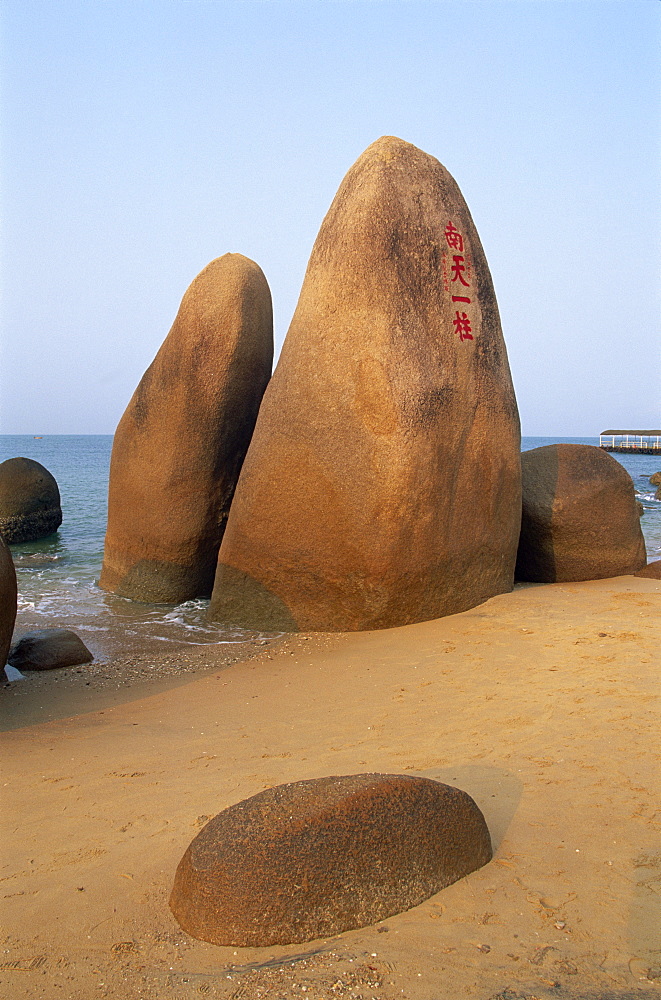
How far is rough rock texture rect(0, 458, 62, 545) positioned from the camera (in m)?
13.5

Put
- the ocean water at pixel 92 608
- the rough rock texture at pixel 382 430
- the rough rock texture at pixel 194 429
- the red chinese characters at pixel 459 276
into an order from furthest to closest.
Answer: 1. the rough rock texture at pixel 194 429
2. the ocean water at pixel 92 608
3. the red chinese characters at pixel 459 276
4. the rough rock texture at pixel 382 430

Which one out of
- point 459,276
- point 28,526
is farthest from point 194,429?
point 28,526

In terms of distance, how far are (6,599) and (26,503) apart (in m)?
A: 9.86

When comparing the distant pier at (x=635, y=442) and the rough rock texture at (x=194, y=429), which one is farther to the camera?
the distant pier at (x=635, y=442)

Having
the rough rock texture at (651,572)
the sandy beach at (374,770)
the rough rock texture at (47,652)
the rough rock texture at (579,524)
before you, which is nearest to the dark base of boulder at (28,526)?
the rough rock texture at (47,652)

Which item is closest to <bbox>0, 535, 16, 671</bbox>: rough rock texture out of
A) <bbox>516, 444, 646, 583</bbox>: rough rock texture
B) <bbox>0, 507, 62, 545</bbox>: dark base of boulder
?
<bbox>516, 444, 646, 583</bbox>: rough rock texture

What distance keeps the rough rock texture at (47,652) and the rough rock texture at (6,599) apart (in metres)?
0.68

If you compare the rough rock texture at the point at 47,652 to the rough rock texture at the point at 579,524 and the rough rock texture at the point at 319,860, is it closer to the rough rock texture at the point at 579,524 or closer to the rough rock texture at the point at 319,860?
the rough rock texture at the point at 319,860

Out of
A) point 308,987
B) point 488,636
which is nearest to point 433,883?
point 308,987

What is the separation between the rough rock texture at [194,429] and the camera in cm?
712

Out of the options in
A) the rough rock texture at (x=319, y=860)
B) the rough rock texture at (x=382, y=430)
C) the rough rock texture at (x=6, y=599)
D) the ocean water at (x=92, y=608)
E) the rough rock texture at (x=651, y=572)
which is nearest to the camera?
the rough rock texture at (x=319, y=860)

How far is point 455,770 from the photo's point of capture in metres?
3.13

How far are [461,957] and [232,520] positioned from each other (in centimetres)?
462

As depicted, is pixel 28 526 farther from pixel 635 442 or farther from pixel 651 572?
pixel 635 442
